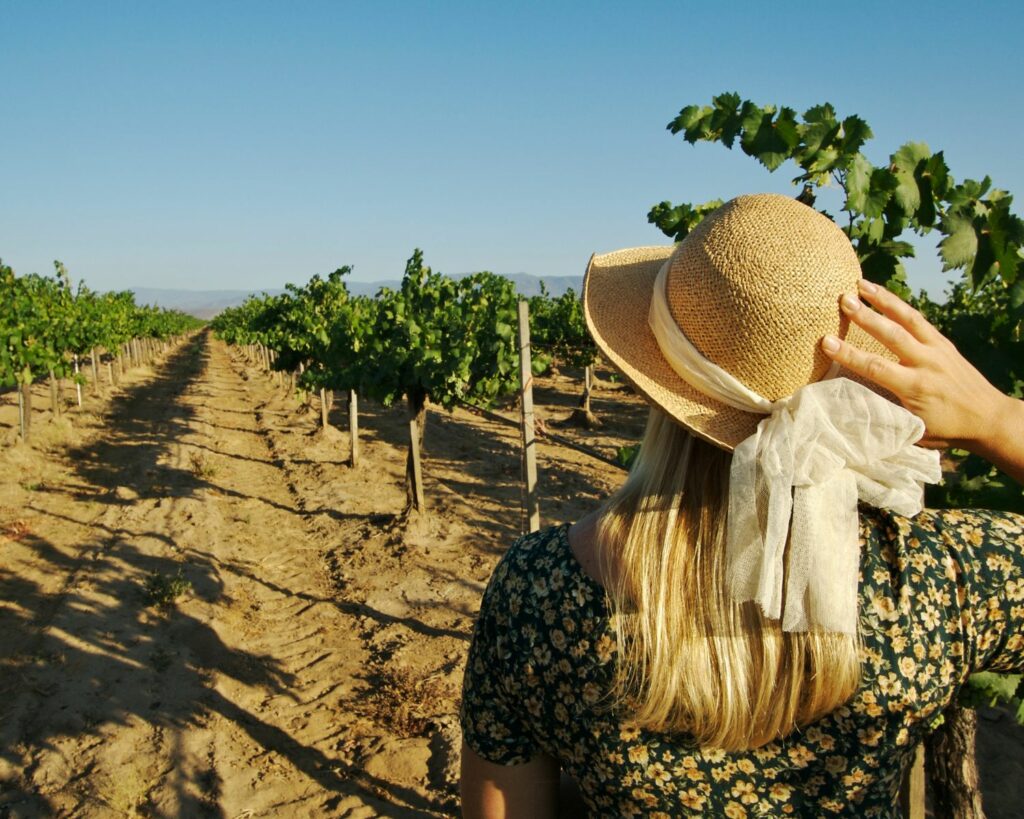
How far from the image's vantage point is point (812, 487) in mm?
1066

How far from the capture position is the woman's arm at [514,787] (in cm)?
136

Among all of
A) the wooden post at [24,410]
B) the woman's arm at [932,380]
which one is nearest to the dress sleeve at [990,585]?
the woman's arm at [932,380]

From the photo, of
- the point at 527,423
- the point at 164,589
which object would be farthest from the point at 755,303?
the point at 164,589

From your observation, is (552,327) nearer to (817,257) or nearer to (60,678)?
(60,678)

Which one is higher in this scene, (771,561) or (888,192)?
(888,192)

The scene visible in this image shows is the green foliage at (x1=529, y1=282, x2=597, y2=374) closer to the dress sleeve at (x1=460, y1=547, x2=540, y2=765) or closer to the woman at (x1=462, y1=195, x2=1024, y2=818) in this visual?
the dress sleeve at (x1=460, y1=547, x2=540, y2=765)

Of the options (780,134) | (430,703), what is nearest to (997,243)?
(780,134)

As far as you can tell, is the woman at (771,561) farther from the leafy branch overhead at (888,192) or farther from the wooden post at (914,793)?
the wooden post at (914,793)

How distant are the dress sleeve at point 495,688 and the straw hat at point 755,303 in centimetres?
40

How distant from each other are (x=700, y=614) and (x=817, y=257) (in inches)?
20.7

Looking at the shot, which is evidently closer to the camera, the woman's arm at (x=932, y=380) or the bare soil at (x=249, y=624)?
the woman's arm at (x=932, y=380)

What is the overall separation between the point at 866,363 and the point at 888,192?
1.62 metres

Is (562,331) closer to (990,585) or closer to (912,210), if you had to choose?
(912,210)

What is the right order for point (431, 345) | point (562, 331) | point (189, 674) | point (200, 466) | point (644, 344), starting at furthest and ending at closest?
point (562, 331), point (200, 466), point (431, 345), point (189, 674), point (644, 344)
